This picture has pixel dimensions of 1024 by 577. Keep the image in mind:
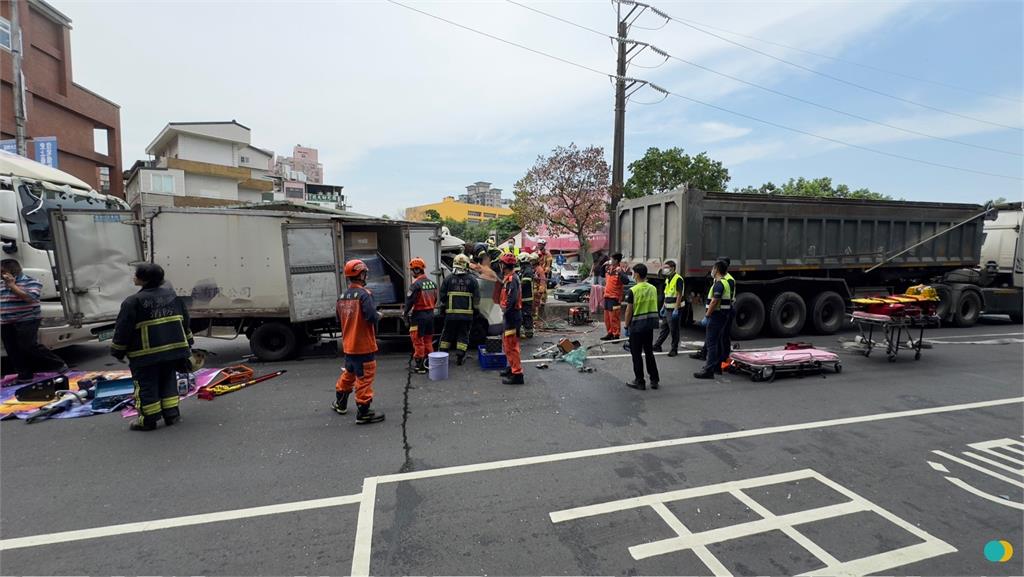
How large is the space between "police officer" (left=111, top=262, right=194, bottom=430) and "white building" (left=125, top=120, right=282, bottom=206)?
100.0 feet

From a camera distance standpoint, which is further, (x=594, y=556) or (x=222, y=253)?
(x=222, y=253)

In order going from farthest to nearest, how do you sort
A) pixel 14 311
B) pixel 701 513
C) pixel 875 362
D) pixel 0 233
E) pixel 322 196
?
pixel 322 196, pixel 875 362, pixel 0 233, pixel 14 311, pixel 701 513

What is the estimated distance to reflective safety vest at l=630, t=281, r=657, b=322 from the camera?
5969mm

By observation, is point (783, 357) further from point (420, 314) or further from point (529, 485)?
point (420, 314)

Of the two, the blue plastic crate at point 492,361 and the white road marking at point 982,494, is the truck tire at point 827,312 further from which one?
the blue plastic crate at point 492,361

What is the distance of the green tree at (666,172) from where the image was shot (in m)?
25.9

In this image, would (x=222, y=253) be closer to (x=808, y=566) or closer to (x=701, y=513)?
(x=701, y=513)

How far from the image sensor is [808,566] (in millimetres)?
2652

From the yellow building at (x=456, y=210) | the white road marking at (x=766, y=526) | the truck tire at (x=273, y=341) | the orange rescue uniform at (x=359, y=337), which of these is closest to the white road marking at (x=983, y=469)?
the white road marking at (x=766, y=526)

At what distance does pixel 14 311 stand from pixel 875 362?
11979 mm

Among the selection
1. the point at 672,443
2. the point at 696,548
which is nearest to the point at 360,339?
the point at 672,443

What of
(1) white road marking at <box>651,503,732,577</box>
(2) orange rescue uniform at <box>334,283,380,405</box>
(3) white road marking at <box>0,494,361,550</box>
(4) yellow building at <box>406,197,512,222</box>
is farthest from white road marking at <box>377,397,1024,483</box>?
(4) yellow building at <box>406,197,512,222</box>

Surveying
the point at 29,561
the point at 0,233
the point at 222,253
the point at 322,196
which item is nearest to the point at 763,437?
the point at 29,561

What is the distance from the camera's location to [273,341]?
7.22m
